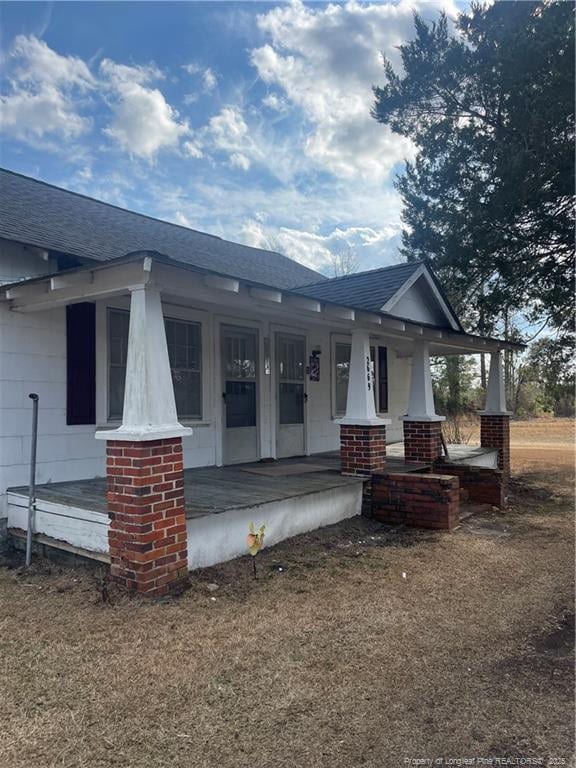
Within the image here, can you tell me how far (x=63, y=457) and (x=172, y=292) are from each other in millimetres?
2662

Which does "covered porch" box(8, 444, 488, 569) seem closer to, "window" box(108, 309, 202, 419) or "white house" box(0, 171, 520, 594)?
"white house" box(0, 171, 520, 594)

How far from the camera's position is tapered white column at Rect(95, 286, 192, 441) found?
4.00 metres

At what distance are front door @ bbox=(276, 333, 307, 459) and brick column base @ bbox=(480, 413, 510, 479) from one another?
4116 millimetres

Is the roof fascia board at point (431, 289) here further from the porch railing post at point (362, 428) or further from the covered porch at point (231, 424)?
the porch railing post at point (362, 428)

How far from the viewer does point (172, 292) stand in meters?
4.22

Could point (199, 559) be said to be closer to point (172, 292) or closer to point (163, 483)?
point (163, 483)

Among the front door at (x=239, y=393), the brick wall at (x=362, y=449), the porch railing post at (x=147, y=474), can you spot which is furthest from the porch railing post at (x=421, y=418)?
the porch railing post at (x=147, y=474)

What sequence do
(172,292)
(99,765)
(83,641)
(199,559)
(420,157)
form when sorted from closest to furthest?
(99,765) → (83,641) → (172,292) → (199,559) → (420,157)

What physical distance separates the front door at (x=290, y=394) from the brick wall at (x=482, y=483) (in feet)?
8.40

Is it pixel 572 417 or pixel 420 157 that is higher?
pixel 420 157

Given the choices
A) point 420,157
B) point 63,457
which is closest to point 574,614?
point 63,457

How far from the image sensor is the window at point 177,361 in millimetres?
6242

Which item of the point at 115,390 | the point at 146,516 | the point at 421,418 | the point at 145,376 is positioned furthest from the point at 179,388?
the point at 421,418

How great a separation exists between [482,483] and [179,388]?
475 centimetres
